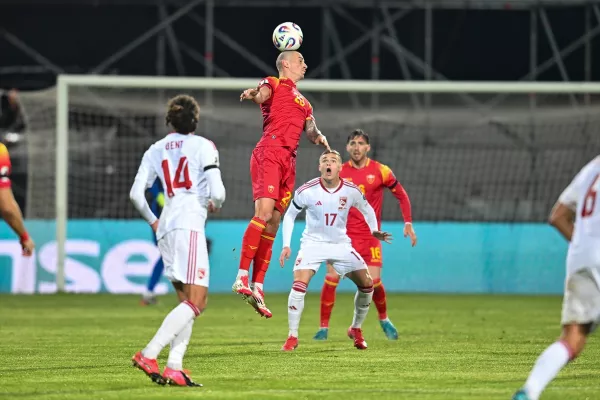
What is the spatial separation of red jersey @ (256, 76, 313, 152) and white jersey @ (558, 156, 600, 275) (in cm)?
→ 482

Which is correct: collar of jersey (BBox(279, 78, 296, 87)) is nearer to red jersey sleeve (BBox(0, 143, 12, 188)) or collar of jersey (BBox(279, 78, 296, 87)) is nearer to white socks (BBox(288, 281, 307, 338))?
white socks (BBox(288, 281, 307, 338))

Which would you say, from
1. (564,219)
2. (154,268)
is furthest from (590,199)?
(154,268)

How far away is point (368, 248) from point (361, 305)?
1725 mm

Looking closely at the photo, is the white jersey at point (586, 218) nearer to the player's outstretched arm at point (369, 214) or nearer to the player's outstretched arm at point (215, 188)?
the player's outstretched arm at point (215, 188)

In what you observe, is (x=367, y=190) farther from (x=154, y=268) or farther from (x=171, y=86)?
(x=171, y=86)

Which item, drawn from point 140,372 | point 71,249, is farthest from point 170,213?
point 71,249

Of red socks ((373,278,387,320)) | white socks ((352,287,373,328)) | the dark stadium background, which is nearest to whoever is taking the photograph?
white socks ((352,287,373,328))

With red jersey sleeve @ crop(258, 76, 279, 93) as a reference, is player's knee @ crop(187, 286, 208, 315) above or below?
below

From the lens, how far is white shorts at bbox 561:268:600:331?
25.8 ft

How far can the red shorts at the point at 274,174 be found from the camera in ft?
40.2

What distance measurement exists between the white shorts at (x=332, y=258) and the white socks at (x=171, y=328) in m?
3.98

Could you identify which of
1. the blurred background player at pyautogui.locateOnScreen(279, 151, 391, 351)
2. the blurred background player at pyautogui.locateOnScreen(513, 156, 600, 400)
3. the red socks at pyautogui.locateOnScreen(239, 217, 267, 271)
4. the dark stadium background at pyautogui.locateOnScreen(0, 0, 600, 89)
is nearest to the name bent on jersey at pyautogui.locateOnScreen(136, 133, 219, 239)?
the red socks at pyautogui.locateOnScreen(239, 217, 267, 271)

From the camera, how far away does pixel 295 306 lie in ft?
43.0

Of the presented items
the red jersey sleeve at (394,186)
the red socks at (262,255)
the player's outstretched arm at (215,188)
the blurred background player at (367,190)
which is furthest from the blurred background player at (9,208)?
the red jersey sleeve at (394,186)
